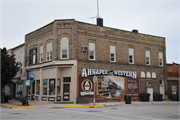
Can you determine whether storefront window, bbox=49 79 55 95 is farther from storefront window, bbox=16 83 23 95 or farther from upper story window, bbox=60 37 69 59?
storefront window, bbox=16 83 23 95

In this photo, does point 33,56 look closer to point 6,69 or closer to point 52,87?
point 6,69

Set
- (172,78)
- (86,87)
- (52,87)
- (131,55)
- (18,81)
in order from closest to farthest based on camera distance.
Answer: (86,87)
(52,87)
(131,55)
(18,81)
(172,78)

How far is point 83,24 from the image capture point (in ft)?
84.3

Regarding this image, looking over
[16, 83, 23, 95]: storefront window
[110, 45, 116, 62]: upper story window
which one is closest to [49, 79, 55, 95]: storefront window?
[110, 45, 116, 62]: upper story window

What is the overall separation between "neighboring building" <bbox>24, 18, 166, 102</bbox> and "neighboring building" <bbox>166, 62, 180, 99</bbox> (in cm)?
138

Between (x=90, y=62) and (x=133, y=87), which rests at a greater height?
(x=90, y=62)

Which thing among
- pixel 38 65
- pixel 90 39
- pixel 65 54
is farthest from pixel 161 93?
pixel 38 65

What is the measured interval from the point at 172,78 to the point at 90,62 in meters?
14.8

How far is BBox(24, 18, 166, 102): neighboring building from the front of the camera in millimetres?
24812

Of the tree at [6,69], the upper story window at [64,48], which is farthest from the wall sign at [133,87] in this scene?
the tree at [6,69]

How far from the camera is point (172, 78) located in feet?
109

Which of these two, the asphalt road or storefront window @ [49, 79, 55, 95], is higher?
storefront window @ [49, 79, 55, 95]

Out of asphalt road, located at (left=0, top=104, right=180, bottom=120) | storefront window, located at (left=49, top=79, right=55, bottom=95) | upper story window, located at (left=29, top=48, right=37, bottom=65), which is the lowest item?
asphalt road, located at (left=0, top=104, right=180, bottom=120)

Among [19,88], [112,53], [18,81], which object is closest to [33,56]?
[18,81]
